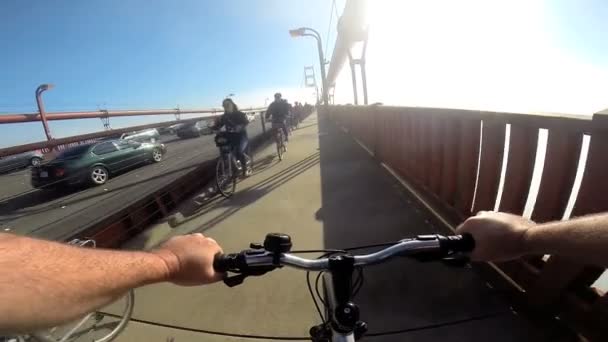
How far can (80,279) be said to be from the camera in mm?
852

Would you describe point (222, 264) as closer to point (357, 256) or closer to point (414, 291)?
point (357, 256)

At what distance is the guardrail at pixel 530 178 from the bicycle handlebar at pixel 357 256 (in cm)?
67

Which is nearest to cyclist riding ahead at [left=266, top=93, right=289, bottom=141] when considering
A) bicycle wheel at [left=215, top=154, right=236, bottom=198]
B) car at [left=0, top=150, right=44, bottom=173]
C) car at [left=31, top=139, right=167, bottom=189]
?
bicycle wheel at [left=215, top=154, right=236, bottom=198]

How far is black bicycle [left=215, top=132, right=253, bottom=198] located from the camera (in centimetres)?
649

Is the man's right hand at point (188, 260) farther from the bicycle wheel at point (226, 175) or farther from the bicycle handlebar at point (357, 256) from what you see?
the bicycle wheel at point (226, 175)

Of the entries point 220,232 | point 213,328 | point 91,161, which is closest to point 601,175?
point 213,328

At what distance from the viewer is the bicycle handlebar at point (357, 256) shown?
3.73ft

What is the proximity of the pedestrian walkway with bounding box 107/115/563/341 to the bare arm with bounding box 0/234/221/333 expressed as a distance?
5.86ft

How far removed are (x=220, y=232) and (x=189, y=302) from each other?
165 centimetres

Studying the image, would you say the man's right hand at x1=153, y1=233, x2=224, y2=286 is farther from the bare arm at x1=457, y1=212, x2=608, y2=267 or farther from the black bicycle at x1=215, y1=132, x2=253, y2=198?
the black bicycle at x1=215, y1=132, x2=253, y2=198

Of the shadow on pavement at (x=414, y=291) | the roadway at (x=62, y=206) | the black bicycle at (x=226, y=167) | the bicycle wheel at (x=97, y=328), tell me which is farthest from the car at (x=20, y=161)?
the shadow on pavement at (x=414, y=291)

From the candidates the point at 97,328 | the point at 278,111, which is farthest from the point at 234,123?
the point at 97,328

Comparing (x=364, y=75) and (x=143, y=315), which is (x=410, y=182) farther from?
(x=364, y=75)

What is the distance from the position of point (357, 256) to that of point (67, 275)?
0.90 m
